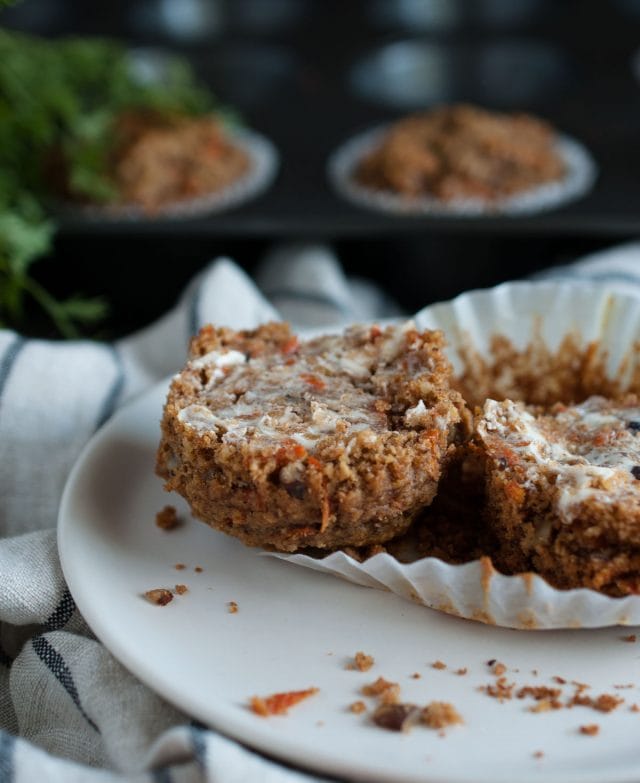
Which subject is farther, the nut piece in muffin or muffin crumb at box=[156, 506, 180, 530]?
the nut piece in muffin

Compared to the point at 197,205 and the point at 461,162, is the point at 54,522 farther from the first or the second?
the point at 461,162

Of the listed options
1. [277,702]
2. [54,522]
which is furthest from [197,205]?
[277,702]

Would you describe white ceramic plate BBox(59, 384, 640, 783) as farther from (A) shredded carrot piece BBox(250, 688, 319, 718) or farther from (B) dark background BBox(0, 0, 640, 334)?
(B) dark background BBox(0, 0, 640, 334)

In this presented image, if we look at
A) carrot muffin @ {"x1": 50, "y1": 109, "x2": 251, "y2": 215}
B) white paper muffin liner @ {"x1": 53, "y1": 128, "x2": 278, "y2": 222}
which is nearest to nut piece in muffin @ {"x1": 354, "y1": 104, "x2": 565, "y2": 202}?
white paper muffin liner @ {"x1": 53, "y1": 128, "x2": 278, "y2": 222}

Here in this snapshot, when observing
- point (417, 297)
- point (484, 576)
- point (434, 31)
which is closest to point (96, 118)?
point (417, 297)

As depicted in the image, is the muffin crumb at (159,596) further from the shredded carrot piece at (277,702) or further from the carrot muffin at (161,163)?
the carrot muffin at (161,163)

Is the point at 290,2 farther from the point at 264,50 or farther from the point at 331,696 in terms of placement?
the point at 331,696
